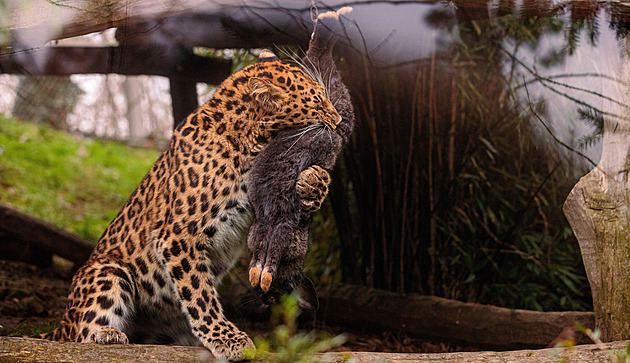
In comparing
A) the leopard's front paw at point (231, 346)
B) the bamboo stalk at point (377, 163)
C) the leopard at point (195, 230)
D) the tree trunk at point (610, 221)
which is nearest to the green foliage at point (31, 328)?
the leopard at point (195, 230)

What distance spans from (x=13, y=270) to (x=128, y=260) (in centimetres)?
279

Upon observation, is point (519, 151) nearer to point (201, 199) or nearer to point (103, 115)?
point (201, 199)

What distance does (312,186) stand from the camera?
9.05 feet

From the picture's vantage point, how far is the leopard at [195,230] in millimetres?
2949

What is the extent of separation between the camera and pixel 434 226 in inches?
195

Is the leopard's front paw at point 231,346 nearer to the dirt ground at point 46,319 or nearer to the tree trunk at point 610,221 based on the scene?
the dirt ground at point 46,319

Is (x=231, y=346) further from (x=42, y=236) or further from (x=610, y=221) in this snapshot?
(x=42, y=236)

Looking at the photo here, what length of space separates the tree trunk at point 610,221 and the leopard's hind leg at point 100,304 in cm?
266

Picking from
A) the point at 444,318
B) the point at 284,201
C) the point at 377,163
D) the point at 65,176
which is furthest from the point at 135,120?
the point at 284,201

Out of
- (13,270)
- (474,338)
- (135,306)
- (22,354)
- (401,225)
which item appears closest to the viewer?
(22,354)

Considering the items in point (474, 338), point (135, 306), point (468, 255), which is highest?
point (135, 306)

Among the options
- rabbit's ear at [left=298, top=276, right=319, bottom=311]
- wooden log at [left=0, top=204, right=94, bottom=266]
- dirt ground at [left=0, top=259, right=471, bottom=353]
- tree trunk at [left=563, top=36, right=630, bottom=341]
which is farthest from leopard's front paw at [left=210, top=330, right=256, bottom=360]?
wooden log at [left=0, top=204, right=94, bottom=266]

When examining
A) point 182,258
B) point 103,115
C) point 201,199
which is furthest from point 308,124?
point 103,115

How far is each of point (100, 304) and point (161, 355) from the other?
51cm
